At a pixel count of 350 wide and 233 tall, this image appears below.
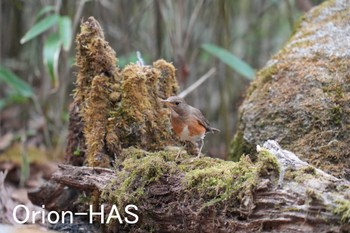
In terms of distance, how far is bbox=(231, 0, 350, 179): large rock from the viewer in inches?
144

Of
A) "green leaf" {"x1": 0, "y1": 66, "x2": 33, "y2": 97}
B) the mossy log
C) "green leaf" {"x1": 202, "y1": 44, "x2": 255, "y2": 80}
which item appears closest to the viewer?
the mossy log

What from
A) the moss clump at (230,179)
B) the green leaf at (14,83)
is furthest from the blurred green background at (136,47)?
the moss clump at (230,179)

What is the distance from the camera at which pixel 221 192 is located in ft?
9.45

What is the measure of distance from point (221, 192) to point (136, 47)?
4912mm

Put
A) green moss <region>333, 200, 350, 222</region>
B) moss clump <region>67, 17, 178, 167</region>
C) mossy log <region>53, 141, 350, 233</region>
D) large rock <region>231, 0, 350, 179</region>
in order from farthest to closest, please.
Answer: moss clump <region>67, 17, 178, 167</region> → large rock <region>231, 0, 350, 179</region> → mossy log <region>53, 141, 350, 233</region> → green moss <region>333, 200, 350, 222</region>

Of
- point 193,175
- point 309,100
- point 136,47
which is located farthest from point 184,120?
point 136,47

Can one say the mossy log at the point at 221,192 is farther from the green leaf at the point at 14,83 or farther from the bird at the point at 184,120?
the green leaf at the point at 14,83

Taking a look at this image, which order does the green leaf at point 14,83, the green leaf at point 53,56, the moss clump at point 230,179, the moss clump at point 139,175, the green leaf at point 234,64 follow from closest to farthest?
1. the moss clump at point 230,179
2. the moss clump at point 139,175
3. the green leaf at point 53,56
4. the green leaf at point 234,64
5. the green leaf at point 14,83

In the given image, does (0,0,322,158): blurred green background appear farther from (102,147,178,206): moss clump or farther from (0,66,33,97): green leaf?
(102,147,178,206): moss clump

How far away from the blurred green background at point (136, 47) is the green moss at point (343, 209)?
313 cm

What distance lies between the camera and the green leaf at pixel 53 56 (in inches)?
195

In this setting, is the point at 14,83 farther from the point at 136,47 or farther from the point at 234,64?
the point at 234,64

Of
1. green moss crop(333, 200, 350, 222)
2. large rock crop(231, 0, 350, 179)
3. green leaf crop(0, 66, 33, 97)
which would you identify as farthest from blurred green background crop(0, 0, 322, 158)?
green moss crop(333, 200, 350, 222)

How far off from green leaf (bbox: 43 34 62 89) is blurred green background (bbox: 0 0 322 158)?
20 mm
